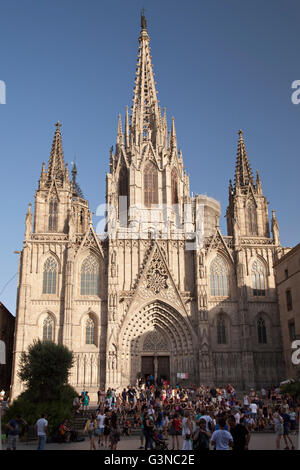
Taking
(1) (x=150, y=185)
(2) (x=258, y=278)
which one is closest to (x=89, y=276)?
(1) (x=150, y=185)

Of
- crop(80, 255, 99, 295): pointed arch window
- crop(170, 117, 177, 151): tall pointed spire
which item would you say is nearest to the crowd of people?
crop(80, 255, 99, 295): pointed arch window

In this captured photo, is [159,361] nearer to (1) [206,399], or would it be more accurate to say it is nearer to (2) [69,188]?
(1) [206,399]

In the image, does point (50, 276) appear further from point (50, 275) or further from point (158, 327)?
point (158, 327)

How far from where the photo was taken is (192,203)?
165 feet

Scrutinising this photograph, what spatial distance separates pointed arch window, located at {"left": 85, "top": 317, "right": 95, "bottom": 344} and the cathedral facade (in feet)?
0.27

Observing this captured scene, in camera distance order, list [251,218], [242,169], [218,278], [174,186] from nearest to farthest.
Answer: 1. [218,278]
2. [251,218]
3. [242,169]
4. [174,186]

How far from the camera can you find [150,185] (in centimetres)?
4778

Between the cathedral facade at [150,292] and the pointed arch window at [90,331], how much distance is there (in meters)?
0.08

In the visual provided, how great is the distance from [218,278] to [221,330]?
459 cm

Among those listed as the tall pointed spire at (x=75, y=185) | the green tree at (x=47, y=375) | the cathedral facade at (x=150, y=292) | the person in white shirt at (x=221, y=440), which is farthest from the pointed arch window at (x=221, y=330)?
the tall pointed spire at (x=75, y=185)

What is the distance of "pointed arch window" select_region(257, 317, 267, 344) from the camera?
40.8 metres

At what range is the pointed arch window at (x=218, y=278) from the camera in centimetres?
4209
